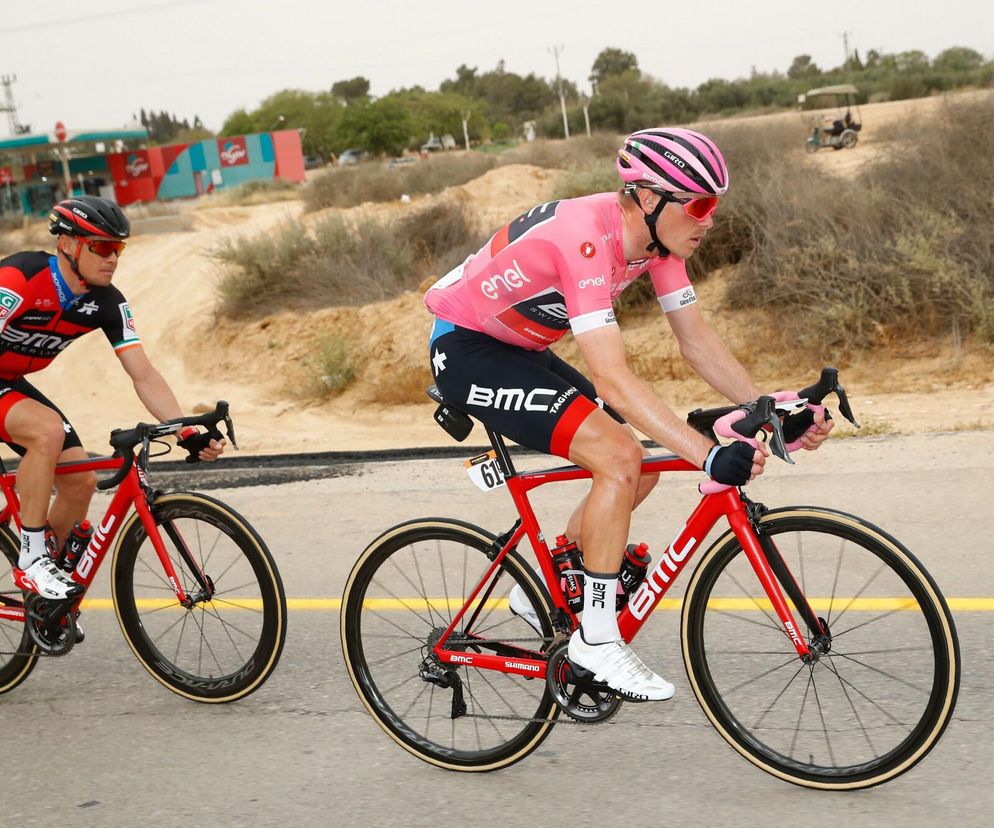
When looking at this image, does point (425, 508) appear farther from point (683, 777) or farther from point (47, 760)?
point (683, 777)

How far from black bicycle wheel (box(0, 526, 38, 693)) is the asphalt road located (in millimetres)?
113

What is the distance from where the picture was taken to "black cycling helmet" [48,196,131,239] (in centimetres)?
429

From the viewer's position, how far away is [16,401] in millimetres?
4484

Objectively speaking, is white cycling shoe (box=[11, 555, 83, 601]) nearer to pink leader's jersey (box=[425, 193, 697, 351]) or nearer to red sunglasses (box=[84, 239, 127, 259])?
red sunglasses (box=[84, 239, 127, 259])

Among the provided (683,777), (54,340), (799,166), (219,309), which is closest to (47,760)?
(54,340)

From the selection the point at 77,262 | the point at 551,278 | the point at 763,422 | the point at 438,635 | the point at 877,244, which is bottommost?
the point at 438,635

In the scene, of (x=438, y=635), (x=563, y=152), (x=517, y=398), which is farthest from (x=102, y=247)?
(x=563, y=152)

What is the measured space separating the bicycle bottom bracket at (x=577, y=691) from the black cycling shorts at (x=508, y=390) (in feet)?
2.23

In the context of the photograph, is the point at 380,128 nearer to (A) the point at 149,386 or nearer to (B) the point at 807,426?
(A) the point at 149,386

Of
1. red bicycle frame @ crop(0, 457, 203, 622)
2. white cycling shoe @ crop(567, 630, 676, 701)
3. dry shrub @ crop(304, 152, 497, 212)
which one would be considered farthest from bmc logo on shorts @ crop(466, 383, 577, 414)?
dry shrub @ crop(304, 152, 497, 212)

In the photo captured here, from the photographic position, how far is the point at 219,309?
58.0 feet

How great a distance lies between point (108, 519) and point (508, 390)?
1854mm

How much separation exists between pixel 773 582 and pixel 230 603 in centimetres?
221

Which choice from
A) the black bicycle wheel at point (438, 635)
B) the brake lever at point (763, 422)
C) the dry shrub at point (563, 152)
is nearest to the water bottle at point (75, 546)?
the black bicycle wheel at point (438, 635)
